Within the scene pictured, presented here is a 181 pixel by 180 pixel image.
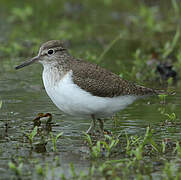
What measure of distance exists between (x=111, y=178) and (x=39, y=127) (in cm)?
222

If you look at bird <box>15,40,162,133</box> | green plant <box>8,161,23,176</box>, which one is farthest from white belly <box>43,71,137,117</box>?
green plant <box>8,161,23,176</box>

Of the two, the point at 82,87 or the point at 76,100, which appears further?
the point at 82,87

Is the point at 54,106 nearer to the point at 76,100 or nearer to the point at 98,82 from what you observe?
the point at 98,82

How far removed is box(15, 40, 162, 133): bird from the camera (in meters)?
6.92

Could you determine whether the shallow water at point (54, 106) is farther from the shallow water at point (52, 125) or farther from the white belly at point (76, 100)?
the white belly at point (76, 100)

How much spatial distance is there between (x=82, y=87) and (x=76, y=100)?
0.83ft

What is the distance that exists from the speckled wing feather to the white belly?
0.26 feet

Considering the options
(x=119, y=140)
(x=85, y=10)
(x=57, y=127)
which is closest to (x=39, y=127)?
(x=57, y=127)

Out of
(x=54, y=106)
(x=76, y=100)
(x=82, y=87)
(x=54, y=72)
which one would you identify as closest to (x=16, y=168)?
(x=76, y=100)

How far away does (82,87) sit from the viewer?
277 inches

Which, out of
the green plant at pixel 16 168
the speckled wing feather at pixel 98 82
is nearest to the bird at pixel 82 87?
the speckled wing feather at pixel 98 82

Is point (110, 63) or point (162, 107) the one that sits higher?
point (110, 63)

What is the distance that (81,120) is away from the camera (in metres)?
8.05

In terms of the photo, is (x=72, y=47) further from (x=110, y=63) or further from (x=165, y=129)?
(x=165, y=129)
